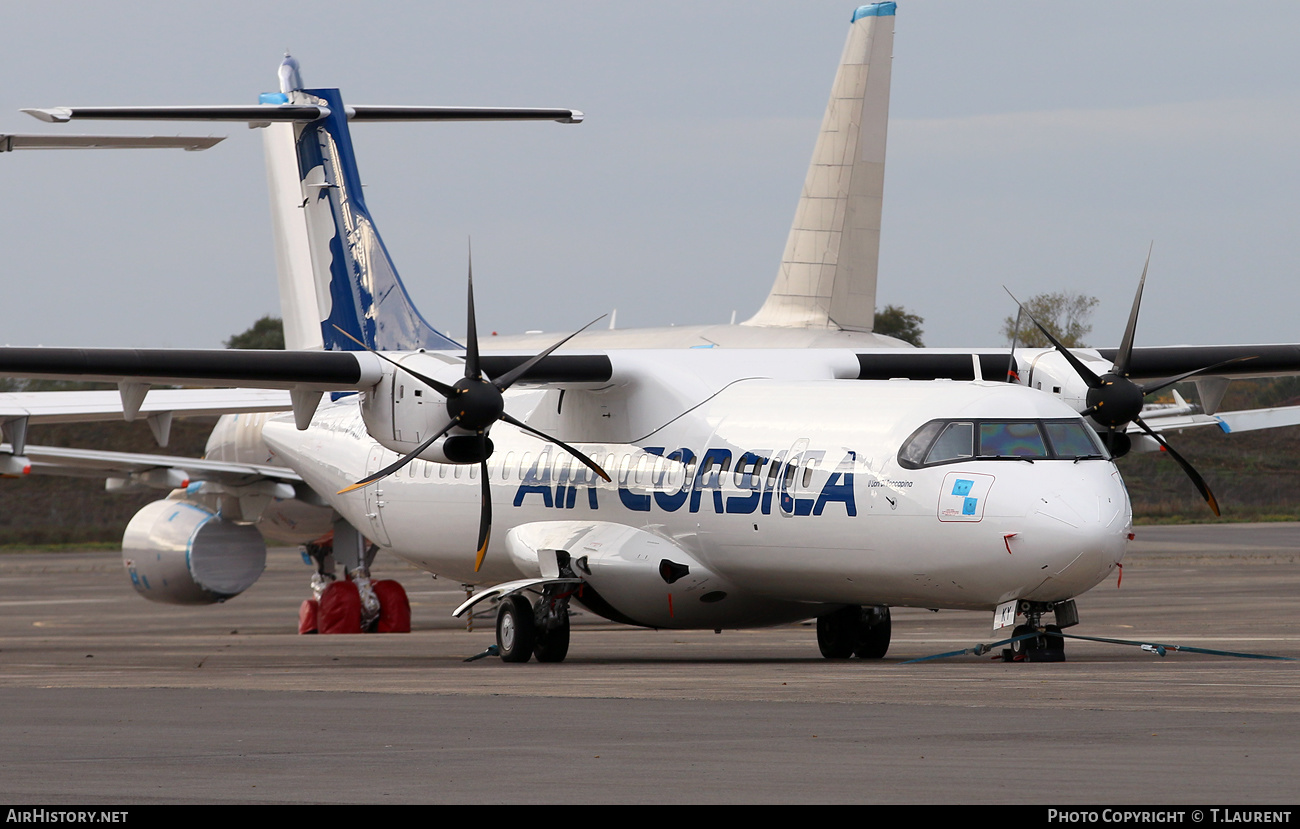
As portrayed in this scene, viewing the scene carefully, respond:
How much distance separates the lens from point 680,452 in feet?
59.0

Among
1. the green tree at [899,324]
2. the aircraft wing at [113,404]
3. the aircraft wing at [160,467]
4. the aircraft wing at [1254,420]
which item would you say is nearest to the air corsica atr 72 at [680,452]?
the aircraft wing at [113,404]

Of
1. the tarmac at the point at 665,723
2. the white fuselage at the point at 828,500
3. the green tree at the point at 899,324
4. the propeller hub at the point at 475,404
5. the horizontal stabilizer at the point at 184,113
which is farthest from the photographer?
the green tree at the point at 899,324

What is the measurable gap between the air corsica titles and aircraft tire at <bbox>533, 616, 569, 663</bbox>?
4.66 ft

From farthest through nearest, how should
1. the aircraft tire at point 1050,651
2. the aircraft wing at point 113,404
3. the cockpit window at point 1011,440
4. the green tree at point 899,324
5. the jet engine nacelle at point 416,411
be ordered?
the green tree at point 899,324
the aircraft wing at point 113,404
the jet engine nacelle at point 416,411
the aircraft tire at point 1050,651
the cockpit window at point 1011,440

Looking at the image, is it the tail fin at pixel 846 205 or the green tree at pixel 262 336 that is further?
the green tree at pixel 262 336

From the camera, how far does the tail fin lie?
2809 centimetres

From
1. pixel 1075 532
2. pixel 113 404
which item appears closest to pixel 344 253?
pixel 113 404

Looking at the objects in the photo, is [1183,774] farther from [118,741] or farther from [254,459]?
[254,459]

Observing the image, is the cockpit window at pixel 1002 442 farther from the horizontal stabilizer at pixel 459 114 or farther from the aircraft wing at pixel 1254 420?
the aircraft wing at pixel 1254 420

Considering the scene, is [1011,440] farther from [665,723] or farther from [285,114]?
[285,114]

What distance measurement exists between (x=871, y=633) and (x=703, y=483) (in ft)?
7.64

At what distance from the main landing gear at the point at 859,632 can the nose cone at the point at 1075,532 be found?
3.26 metres

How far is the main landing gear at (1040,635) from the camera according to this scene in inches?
604
